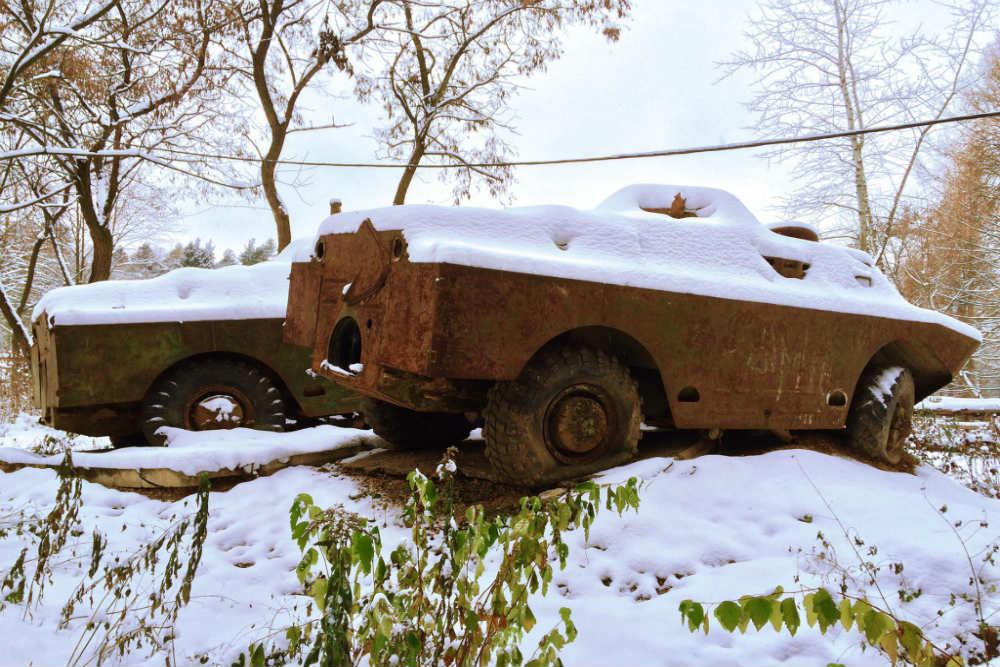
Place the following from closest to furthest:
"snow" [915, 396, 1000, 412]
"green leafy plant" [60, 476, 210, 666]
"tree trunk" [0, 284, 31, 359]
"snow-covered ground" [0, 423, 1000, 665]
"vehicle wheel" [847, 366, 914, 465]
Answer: "green leafy plant" [60, 476, 210, 666] → "snow-covered ground" [0, 423, 1000, 665] → "vehicle wheel" [847, 366, 914, 465] → "snow" [915, 396, 1000, 412] → "tree trunk" [0, 284, 31, 359]

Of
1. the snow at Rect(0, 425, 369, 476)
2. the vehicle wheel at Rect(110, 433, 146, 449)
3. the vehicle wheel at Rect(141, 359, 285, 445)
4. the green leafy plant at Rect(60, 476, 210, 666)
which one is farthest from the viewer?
the vehicle wheel at Rect(110, 433, 146, 449)

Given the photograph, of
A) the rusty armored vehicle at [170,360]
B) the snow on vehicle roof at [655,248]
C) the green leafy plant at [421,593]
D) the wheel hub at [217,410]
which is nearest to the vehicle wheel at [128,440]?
the rusty armored vehicle at [170,360]

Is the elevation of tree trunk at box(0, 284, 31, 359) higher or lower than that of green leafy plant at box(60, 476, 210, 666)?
lower

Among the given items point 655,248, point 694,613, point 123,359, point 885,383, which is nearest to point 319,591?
point 694,613

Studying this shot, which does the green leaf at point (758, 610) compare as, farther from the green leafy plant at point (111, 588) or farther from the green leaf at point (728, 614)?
the green leafy plant at point (111, 588)

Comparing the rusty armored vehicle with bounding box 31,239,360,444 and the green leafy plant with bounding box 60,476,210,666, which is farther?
the rusty armored vehicle with bounding box 31,239,360,444

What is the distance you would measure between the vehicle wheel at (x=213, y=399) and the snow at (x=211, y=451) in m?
0.15

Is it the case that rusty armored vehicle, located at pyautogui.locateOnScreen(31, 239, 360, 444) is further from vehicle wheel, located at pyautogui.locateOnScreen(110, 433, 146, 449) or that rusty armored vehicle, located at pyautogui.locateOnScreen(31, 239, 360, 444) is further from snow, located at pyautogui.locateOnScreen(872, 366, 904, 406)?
snow, located at pyautogui.locateOnScreen(872, 366, 904, 406)

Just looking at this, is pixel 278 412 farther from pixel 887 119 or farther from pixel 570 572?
pixel 887 119

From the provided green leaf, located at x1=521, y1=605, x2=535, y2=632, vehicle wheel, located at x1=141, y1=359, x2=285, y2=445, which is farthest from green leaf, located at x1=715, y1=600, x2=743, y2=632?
vehicle wheel, located at x1=141, y1=359, x2=285, y2=445

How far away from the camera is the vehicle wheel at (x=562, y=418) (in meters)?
3.54

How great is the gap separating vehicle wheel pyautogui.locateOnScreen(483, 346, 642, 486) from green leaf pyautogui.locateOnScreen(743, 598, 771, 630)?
85.1 inches

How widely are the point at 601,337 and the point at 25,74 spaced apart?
39.3ft

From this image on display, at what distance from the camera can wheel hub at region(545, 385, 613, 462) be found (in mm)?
3682
